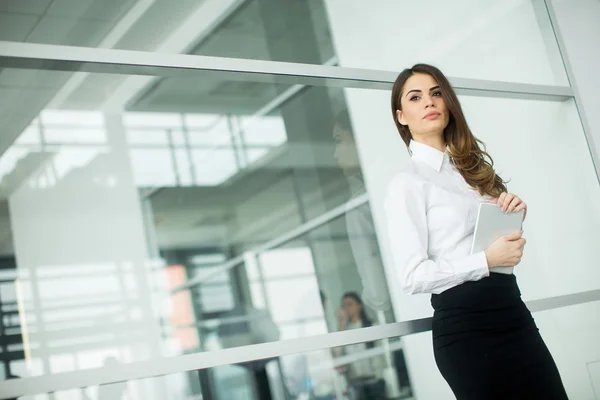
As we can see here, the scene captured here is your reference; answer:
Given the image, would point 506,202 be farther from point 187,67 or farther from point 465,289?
point 187,67

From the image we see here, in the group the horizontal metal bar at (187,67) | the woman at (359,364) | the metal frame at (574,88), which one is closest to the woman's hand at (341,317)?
the woman at (359,364)

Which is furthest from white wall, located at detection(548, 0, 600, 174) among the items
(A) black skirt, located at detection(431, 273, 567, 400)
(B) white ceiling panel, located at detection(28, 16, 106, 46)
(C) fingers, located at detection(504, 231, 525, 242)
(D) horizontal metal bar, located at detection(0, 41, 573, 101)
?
(B) white ceiling panel, located at detection(28, 16, 106, 46)

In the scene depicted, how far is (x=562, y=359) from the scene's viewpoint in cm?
335

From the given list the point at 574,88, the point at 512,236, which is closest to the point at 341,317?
the point at 512,236

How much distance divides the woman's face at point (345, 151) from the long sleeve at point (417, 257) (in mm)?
1272

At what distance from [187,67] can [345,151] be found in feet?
3.90

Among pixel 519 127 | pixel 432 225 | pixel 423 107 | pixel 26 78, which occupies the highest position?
pixel 26 78

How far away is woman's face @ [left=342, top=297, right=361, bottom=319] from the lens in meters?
3.24

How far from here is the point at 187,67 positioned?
2502mm

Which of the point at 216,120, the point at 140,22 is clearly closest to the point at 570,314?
the point at 216,120

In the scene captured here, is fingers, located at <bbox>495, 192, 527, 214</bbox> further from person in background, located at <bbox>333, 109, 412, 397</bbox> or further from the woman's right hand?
person in background, located at <bbox>333, 109, 412, 397</bbox>

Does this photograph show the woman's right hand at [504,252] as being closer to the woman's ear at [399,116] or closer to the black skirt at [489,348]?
the black skirt at [489,348]

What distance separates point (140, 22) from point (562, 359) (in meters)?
2.43

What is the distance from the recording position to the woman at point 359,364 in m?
3.17
